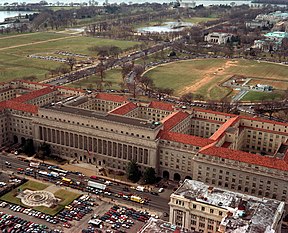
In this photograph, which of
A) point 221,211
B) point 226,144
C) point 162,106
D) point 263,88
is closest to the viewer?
point 221,211

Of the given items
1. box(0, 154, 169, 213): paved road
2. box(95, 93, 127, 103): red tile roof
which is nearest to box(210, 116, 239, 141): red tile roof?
box(0, 154, 169, 213): paved road

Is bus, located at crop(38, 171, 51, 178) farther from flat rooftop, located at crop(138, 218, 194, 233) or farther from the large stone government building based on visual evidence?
flat rooftop, located at crop(138, 218, 194, 233)

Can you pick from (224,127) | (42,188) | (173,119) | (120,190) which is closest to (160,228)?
(120,190)

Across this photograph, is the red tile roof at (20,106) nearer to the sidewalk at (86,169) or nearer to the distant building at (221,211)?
the sidewalk at (86,169)

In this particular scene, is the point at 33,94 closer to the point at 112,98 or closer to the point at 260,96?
the point at 112,98

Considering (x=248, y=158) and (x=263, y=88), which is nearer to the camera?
(x=248, y=158)

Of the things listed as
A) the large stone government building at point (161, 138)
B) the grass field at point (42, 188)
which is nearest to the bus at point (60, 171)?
the grass field at point (42, 188)
